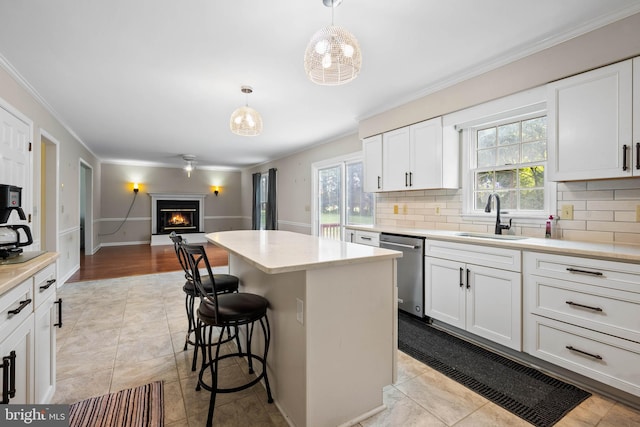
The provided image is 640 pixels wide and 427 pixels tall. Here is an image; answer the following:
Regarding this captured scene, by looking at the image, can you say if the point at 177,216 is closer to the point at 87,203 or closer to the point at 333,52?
the point at 87,203

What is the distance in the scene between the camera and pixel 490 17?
2.10 metres

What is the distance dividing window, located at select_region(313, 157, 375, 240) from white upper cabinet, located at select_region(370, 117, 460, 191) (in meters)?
0.88

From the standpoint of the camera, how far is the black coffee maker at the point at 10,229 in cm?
162

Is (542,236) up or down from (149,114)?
down

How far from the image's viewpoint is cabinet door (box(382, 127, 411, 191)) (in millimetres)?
3637

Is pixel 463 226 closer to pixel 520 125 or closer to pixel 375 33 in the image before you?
pixel 520 125

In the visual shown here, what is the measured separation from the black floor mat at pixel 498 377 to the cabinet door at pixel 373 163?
6.60 feet

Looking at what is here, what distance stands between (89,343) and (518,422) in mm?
3295

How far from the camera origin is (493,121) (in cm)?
303

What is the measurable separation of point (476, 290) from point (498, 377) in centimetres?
67

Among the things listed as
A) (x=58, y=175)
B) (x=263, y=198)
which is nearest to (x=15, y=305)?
(x=58, y=175)

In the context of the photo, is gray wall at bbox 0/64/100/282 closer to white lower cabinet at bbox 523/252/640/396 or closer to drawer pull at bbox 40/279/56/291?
drawer pull at bbox 40/279/56/291

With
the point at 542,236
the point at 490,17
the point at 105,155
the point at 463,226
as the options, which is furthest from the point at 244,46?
the point at 105,155

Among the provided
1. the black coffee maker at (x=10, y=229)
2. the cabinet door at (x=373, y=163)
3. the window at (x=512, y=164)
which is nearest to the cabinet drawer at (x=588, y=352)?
the window at (x=512, y=164)
